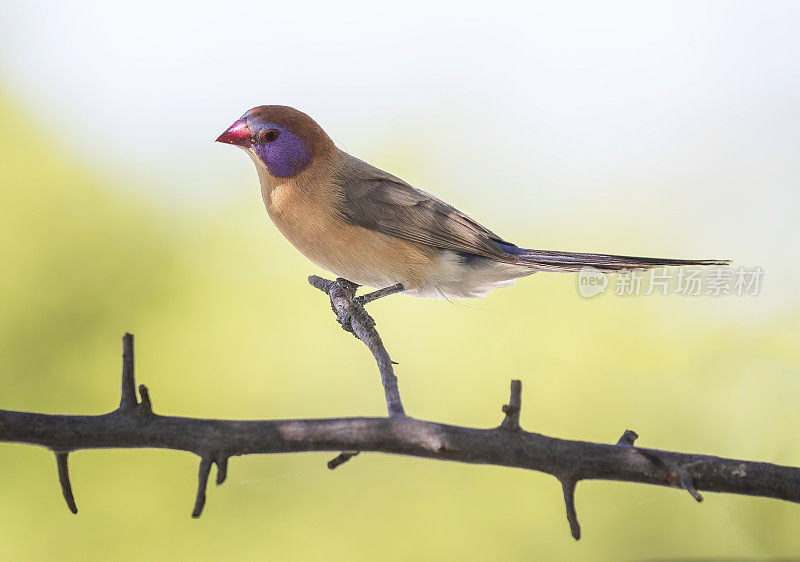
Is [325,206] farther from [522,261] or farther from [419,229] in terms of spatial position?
[522,261]

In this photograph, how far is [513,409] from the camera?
2.74 feet

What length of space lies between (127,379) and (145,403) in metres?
0.03

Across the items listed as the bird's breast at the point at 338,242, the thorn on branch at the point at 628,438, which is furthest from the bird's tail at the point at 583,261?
the thorn on branch at the point at 628,438

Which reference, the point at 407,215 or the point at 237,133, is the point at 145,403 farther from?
the point at 407,215

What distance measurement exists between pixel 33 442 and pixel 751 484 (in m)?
0.79

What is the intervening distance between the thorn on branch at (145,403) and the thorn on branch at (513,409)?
382 mm

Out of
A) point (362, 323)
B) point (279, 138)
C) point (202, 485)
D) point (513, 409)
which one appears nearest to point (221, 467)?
point (202, 485)

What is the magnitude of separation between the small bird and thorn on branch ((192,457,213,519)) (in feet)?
1.62

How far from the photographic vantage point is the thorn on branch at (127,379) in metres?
0.83

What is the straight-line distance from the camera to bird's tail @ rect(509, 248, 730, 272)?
1074mm

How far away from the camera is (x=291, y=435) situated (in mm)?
818

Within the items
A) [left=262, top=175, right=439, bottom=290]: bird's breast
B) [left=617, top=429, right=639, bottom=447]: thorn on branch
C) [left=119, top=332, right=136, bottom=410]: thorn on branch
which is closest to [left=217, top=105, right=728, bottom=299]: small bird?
[left=262, top=175, right=439, bottom=290]: bird's breast

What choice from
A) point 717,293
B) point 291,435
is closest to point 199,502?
point 291,435

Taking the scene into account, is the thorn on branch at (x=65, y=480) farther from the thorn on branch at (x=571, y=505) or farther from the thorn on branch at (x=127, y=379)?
the thorn on branch at (x=571, y=505)
